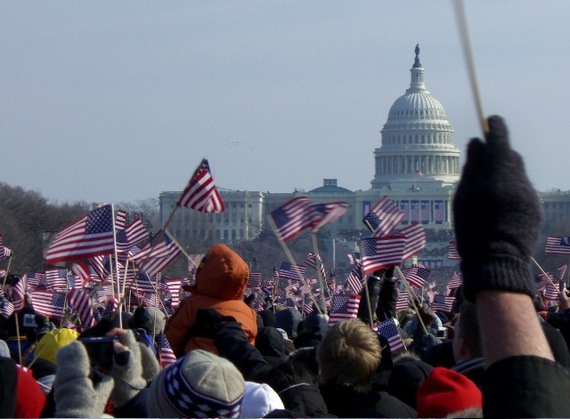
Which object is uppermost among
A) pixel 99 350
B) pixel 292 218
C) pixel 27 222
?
pixel 27 222

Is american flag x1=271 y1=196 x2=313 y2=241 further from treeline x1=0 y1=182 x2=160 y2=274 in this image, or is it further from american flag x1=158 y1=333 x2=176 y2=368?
treeline x1=0 y1=182 x2=160 y2=274

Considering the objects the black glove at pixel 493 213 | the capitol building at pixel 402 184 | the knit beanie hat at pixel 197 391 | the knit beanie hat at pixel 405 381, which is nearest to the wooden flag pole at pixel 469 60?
the black glove at pixel 493 213

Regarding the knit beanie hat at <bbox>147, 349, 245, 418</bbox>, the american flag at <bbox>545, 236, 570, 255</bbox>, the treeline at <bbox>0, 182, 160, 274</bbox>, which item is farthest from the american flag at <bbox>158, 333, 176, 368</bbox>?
the treeline at <bbox>0, 182, 160, 274</bbox>

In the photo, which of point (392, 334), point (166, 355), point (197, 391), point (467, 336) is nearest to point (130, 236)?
point (392, 334)

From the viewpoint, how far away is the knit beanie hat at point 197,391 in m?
3.64

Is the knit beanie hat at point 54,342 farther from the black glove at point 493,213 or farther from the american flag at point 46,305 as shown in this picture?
the american flag at point 46,305

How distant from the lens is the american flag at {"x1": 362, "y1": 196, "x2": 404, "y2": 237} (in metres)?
17.7

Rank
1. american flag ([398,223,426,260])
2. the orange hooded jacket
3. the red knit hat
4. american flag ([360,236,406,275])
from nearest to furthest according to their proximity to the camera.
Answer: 1. the red knit hat
2. the orange hooded jacket
3. american flag ([360,236,406,275])
4. american flag ([398,223,426,260])

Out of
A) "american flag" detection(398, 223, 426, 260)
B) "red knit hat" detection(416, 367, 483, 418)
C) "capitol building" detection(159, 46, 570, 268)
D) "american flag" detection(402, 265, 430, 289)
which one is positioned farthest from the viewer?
"capitol building" detection(159, 46, 570, 268)

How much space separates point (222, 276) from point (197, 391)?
3034 millimetres

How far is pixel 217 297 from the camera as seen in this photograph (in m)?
6.71

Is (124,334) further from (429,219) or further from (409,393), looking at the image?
(429,219)

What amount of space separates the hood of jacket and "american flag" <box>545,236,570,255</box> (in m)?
14.6

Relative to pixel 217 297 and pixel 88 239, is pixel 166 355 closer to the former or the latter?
pixel 217 297
